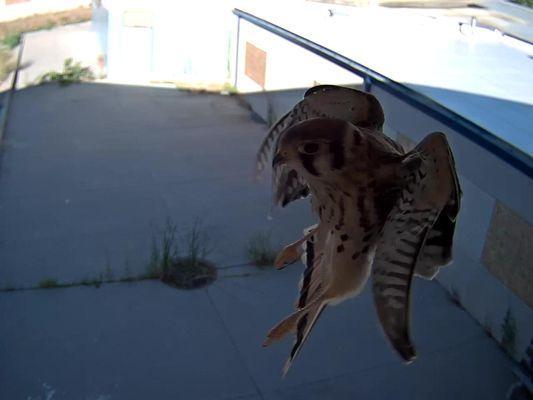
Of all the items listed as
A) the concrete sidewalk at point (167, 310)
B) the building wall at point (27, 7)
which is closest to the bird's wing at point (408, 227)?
the concrete sidewalk at point (167, 310)

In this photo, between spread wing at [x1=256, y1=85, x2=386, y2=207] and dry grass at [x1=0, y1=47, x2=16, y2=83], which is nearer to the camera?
spread wing at [x1=256, y1=85, x2=386, y2=207]

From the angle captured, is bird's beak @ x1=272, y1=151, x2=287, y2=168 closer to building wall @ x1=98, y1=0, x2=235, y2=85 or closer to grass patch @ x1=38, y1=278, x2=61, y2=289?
grass patch @ x1=38, y1=278, x2=61, y2=289

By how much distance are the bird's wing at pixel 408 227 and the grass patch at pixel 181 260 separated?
5227 mm

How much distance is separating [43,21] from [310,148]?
833 inches

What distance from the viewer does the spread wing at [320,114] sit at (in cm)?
149

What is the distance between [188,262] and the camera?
6715 millimetres

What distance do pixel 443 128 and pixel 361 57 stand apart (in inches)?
77.7

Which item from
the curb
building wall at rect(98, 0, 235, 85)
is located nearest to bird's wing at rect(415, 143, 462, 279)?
the curb

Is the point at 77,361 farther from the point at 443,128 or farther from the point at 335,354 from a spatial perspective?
the point at 443,128

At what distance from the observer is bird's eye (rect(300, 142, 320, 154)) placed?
3.87ft

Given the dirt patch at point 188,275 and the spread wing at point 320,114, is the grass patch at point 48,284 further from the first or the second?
the spread wing at point 320,114

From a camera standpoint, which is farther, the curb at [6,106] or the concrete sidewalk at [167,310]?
the curb at [6,106]

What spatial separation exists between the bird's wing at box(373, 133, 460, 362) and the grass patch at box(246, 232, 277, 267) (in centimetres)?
551

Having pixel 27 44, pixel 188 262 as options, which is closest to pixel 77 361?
pixel 188 262
